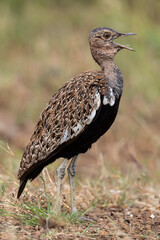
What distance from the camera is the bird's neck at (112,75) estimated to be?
4.64 m

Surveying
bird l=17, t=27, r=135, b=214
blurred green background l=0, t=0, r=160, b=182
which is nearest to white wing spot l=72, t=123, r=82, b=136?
bird l=17, t=27, r=135, b=214

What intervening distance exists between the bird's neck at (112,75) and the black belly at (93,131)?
7.9 inches

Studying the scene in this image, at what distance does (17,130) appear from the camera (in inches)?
374

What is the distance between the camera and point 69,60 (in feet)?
38.7

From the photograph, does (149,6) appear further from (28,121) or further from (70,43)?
(28,121)

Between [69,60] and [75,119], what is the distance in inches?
291

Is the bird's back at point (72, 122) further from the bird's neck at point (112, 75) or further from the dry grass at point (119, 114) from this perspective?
the dry grass at point (119, 114)

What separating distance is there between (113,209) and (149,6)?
30.9 ft

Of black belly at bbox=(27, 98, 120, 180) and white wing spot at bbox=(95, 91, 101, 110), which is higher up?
white wing spot at bbox=(95, 91, 101, 110)

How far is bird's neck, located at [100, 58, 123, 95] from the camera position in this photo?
4639 mm

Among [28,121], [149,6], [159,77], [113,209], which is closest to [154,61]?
[159,77]

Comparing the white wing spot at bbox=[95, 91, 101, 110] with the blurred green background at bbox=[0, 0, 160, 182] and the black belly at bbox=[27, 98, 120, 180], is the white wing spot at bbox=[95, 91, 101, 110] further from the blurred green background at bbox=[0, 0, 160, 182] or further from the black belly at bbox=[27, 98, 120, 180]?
the blurred green background at bbox=[0, 0, 160, 182]

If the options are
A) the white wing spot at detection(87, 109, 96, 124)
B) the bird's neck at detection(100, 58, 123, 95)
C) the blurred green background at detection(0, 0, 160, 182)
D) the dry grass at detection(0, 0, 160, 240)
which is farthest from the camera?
the blurred green background at detection(0, 0, 160, 182)

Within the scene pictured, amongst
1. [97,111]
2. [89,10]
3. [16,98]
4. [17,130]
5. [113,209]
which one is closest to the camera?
[97,111]
